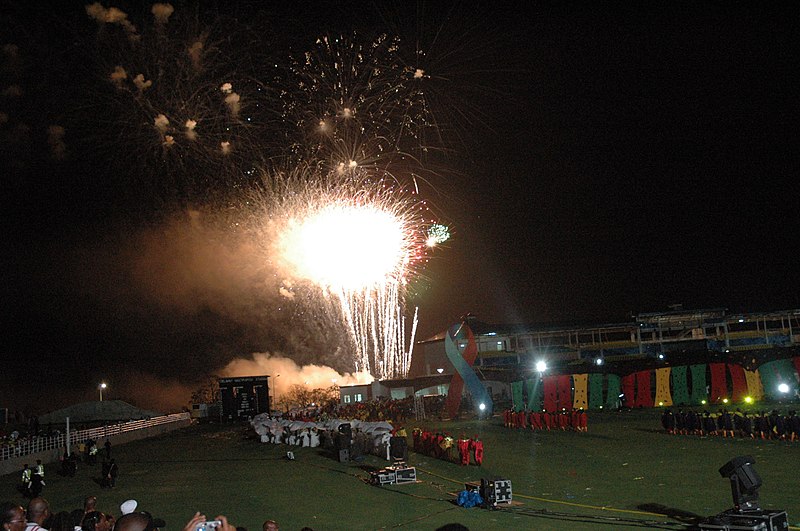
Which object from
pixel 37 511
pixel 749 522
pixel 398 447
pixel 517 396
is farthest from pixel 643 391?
pixel 37 511

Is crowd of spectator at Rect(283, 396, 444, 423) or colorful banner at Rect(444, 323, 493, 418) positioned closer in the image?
colorful banner at Rect(444, 323, 493, 418)

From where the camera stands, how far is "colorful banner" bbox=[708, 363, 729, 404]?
4028 cm

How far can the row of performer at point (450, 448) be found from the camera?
22875 mm

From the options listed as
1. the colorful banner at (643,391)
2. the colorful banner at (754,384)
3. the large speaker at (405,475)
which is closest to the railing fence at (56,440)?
the large speaker at (405,475)

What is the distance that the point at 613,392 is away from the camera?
4422cm

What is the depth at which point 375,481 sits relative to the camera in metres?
20.3

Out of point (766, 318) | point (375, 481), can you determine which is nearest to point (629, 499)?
point (375, 481)

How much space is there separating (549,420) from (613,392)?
1213 centimetres

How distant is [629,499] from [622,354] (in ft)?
182

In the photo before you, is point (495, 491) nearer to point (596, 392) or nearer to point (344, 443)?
point (344, 443)

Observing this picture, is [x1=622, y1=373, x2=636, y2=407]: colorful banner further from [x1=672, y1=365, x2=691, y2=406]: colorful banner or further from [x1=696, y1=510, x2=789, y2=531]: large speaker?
[x1=696, y1=510, x2=789, y2=531]: large speaker

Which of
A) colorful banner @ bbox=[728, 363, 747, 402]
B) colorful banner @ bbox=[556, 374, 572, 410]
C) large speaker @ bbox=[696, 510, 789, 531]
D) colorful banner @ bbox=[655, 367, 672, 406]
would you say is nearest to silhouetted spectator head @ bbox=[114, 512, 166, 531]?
large speaker @ bbox=[696, 510, 789, 531]

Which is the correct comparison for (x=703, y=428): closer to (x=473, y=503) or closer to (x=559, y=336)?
(x=473, y=503)

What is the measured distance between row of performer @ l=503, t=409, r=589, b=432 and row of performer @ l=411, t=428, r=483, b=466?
8.89m
